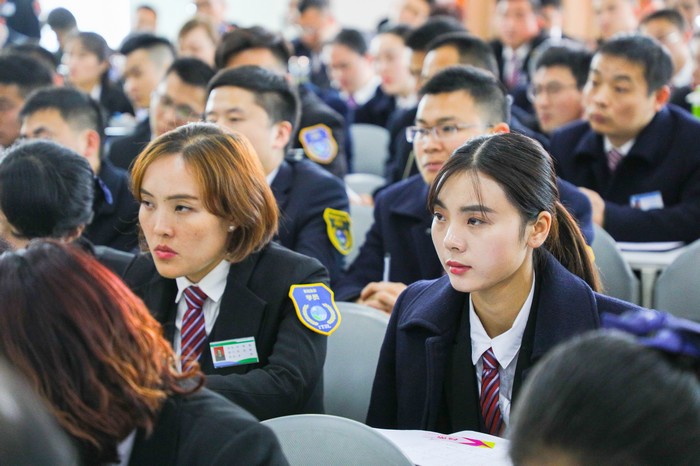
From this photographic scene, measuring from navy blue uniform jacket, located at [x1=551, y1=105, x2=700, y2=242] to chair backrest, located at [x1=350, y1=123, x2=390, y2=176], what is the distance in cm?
175

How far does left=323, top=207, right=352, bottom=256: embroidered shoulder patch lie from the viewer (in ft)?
9.34

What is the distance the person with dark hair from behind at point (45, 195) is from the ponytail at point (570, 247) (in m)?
1.01

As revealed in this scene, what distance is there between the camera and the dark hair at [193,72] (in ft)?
12.6

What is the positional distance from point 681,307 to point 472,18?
703 cm

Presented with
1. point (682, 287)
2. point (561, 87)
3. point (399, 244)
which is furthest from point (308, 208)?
point (561, 87)

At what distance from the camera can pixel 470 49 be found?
3807 mm

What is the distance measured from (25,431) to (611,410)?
0.53 metres

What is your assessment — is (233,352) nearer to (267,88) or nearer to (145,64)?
(267,88)

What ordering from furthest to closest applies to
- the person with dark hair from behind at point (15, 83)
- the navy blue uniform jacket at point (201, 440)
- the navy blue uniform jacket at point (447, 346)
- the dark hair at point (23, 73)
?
the dark hair at point (23, 73)
the person with dark hair from behind at point (15, 83)
the navy blue uniform jacket at point (447, 346)
the navy blue uniform jacket at point (201, 440)

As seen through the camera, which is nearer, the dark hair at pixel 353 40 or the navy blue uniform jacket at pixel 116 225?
the navy blue uniform jacket at pixel 116 225

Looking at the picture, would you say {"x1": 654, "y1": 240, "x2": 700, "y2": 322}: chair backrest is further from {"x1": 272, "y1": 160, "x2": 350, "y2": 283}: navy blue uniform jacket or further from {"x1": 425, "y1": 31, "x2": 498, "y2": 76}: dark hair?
{"x1": 425, "y1": 31, "x2": 498, "y2": 76}: dark hair

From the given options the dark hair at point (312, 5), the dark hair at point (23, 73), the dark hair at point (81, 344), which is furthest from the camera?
the dark hair at point (312, 5)

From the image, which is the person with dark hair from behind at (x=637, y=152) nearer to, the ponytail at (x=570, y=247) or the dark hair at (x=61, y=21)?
the ponytail at (x=570, y=247)

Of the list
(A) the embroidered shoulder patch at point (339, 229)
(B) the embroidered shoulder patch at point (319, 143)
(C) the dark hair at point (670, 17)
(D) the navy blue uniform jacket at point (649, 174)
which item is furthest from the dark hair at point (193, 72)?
(C) the dark hair at point (670, 17)
